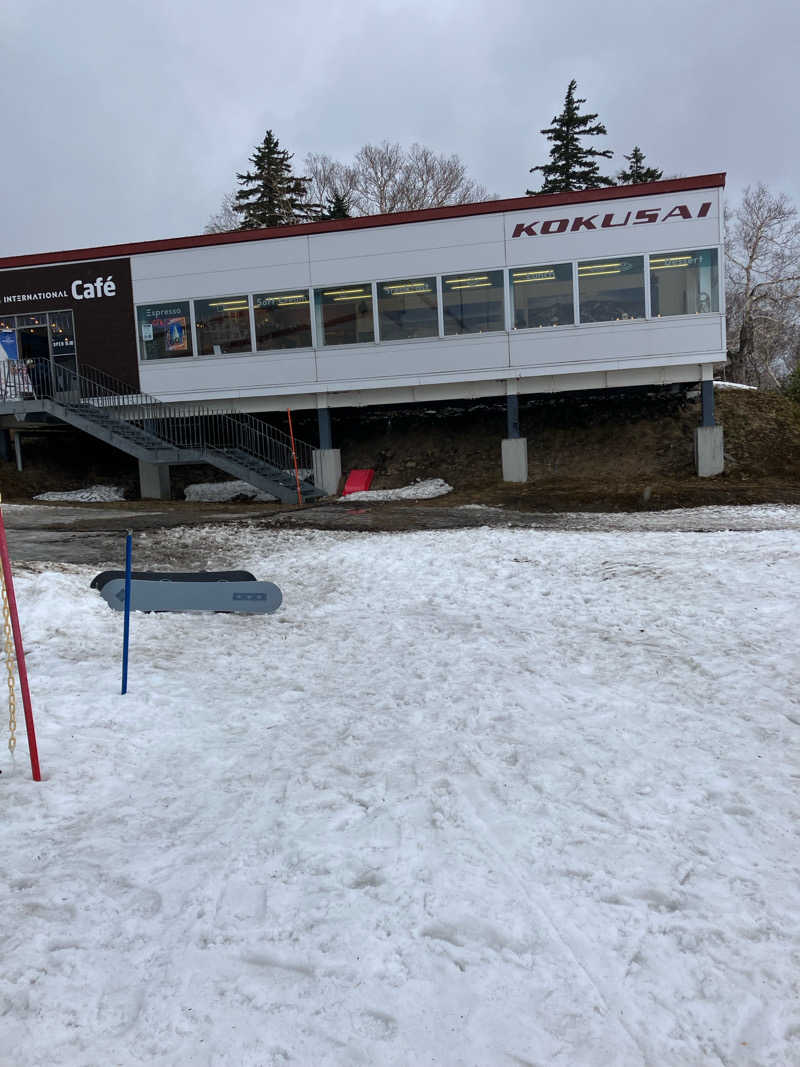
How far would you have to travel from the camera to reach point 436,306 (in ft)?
60.8

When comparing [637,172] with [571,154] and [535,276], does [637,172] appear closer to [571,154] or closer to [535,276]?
[571,154]

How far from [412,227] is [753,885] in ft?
59.9

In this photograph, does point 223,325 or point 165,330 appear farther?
point 165,330

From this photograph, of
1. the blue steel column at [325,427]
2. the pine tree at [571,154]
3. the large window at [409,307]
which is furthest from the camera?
the pine tree at [571,154]

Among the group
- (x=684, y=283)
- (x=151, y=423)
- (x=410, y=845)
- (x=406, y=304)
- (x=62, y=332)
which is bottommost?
(x=410, y=845)

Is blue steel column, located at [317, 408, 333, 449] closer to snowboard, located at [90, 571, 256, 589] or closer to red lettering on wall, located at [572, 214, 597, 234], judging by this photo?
red lettering on wall, located at [572, 214, 597, 234]

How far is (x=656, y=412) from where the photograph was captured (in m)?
20.0

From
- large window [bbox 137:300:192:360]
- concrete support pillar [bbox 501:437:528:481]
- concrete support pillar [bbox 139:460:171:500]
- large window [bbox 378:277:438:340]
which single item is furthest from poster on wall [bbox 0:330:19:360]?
concrete support pillar [bbox 501:437:528:481]

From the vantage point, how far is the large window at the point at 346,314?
1881 centimetres

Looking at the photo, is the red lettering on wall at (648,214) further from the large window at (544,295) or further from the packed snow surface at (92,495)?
the packed snow surface at (92,495)

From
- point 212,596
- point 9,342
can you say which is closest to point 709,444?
point 212,596

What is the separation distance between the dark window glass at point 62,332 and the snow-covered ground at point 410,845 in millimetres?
16265

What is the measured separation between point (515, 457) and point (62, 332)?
45.3 feet

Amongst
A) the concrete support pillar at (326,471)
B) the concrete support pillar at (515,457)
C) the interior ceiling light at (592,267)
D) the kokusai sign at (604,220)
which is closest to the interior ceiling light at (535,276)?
the interior ceiling light at (592,267)
